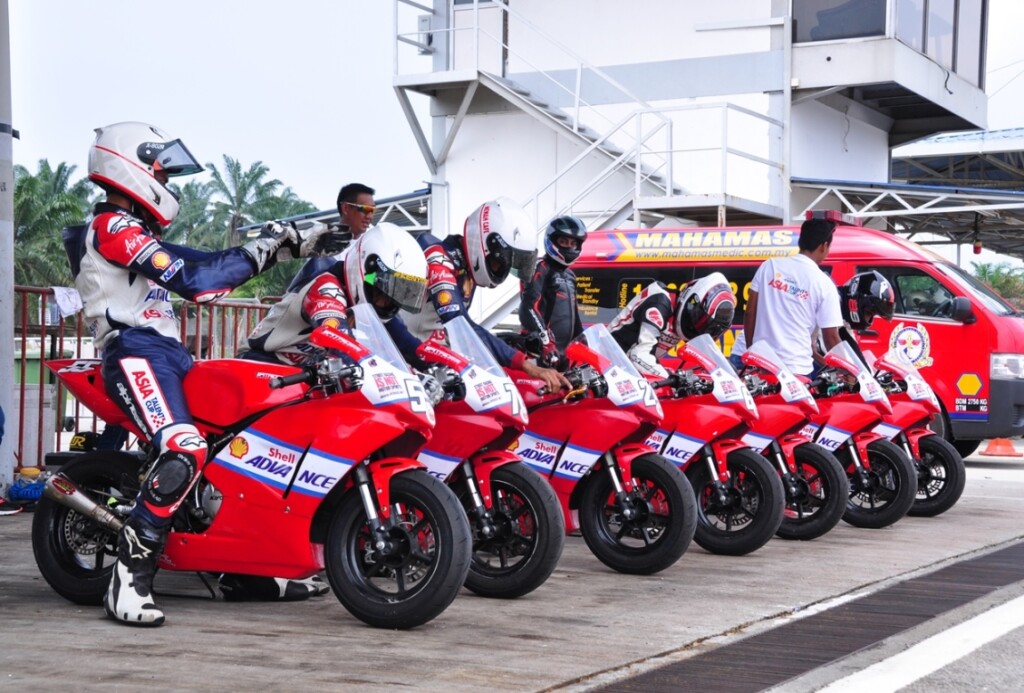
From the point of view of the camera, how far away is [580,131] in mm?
21594

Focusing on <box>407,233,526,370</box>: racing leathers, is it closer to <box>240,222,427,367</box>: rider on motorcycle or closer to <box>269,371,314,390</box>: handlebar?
<box>240,222,427,367</box>: rider on motorcycle

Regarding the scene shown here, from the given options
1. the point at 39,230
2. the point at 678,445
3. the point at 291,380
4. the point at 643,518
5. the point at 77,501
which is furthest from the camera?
the point at 39,230

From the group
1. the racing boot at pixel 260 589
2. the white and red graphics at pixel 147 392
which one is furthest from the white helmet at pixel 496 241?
the white and red graphics at pixel 147 392

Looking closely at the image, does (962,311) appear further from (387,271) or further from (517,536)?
(387,271)

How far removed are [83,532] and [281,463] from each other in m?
1.14

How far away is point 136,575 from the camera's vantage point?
19.6 ft

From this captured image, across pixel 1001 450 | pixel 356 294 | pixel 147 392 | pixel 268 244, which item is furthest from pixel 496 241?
pixel 1001 450

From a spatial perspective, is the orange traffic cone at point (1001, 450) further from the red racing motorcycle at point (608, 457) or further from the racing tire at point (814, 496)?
the red racing motorcycle at point (608, 457)

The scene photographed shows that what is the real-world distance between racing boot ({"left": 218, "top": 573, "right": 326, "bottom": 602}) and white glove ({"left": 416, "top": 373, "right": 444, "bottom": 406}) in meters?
1.16

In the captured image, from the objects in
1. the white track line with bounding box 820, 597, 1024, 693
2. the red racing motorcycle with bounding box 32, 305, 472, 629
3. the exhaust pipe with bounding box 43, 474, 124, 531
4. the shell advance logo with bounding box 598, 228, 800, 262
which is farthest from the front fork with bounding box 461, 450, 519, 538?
the shell advance logo with bounding box 598, 228, 800, 262

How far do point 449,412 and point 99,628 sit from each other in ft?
5.89

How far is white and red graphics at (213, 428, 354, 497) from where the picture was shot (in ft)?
19.4

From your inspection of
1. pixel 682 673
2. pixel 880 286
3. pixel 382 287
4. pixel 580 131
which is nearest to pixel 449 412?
pixel 382 287

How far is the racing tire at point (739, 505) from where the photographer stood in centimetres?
834
